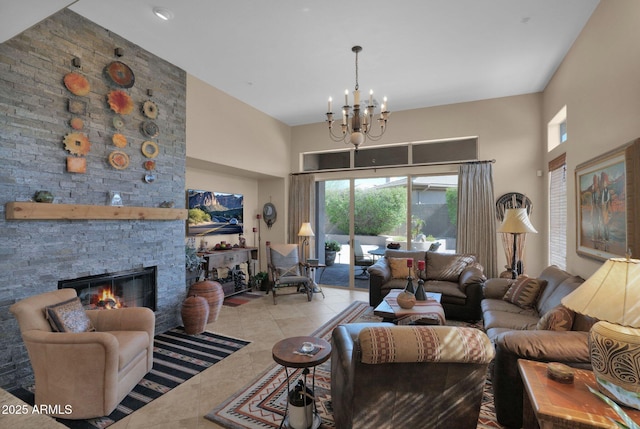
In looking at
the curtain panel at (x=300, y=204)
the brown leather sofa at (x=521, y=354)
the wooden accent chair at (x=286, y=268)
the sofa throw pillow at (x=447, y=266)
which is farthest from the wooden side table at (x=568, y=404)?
the curtain panel at (x=300, y=204)

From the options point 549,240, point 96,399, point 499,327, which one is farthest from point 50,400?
point 549,240

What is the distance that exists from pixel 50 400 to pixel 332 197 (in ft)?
16.8

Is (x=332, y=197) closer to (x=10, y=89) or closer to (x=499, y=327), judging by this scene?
(x=499, y=327)

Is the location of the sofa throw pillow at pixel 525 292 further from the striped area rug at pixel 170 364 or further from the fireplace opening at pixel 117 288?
the fireplace opening at pixel 117 288

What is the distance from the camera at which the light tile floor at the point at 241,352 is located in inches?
88.8

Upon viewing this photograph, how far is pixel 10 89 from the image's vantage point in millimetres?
2641

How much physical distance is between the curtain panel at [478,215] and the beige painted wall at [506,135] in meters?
0.17

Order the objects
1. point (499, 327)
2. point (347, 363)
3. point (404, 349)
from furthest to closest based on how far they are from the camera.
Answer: point (499, 327), point (347, 363), point (404, 349)

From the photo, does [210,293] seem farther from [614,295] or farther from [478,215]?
[478,215]

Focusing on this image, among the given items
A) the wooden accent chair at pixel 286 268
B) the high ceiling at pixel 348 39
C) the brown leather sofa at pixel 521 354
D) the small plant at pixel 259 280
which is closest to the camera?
the brown leather sofa at pixel 521 354

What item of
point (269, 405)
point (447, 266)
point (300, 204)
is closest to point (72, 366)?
point (269, 405)

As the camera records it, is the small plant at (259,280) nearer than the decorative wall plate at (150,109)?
No

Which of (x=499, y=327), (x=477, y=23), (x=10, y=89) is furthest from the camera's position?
(x=477, y=23)

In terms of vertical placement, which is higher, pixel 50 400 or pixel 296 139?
pixel 296 139
